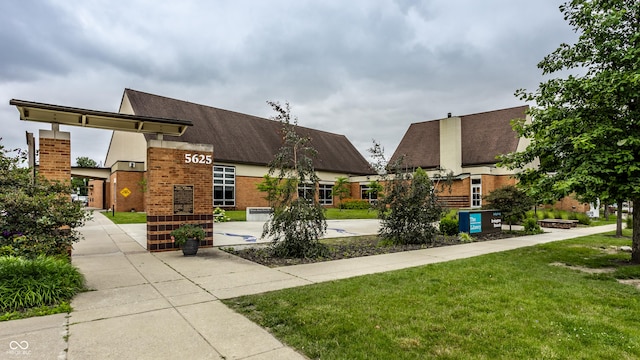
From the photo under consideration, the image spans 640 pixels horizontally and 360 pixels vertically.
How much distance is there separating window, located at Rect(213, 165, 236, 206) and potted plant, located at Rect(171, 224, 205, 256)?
64.0ft

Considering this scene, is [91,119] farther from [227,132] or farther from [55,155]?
[227,132]

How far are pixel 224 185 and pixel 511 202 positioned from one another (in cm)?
2104

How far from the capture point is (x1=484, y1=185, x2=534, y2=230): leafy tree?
15.4 meters

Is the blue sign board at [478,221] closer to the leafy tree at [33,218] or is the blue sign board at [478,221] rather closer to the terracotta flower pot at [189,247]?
the terracotta flower pot at [189,247]

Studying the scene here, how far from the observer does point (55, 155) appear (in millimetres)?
8461

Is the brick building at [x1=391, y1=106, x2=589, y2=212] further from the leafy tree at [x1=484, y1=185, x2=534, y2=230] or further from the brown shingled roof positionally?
the leafy tree at [x1=484, y1=185, x2=534, y2=230]

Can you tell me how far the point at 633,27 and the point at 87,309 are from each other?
12.0 metres

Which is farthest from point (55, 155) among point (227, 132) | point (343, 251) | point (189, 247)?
point (227, 132)

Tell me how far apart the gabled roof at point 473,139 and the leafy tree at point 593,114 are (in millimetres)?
21658

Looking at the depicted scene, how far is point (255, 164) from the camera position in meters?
30.5

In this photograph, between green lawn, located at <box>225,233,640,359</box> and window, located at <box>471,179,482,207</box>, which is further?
window, located at <box>471,179,482,207</box>

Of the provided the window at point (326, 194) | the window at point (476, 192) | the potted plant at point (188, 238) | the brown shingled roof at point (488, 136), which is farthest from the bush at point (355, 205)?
the potted plant at point (188, 238)

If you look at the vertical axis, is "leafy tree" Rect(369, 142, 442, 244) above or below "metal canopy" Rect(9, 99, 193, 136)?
below

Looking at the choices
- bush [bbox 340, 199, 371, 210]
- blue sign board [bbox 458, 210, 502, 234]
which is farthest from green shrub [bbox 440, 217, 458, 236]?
bush [bbox 340, 199, 371, 210]
